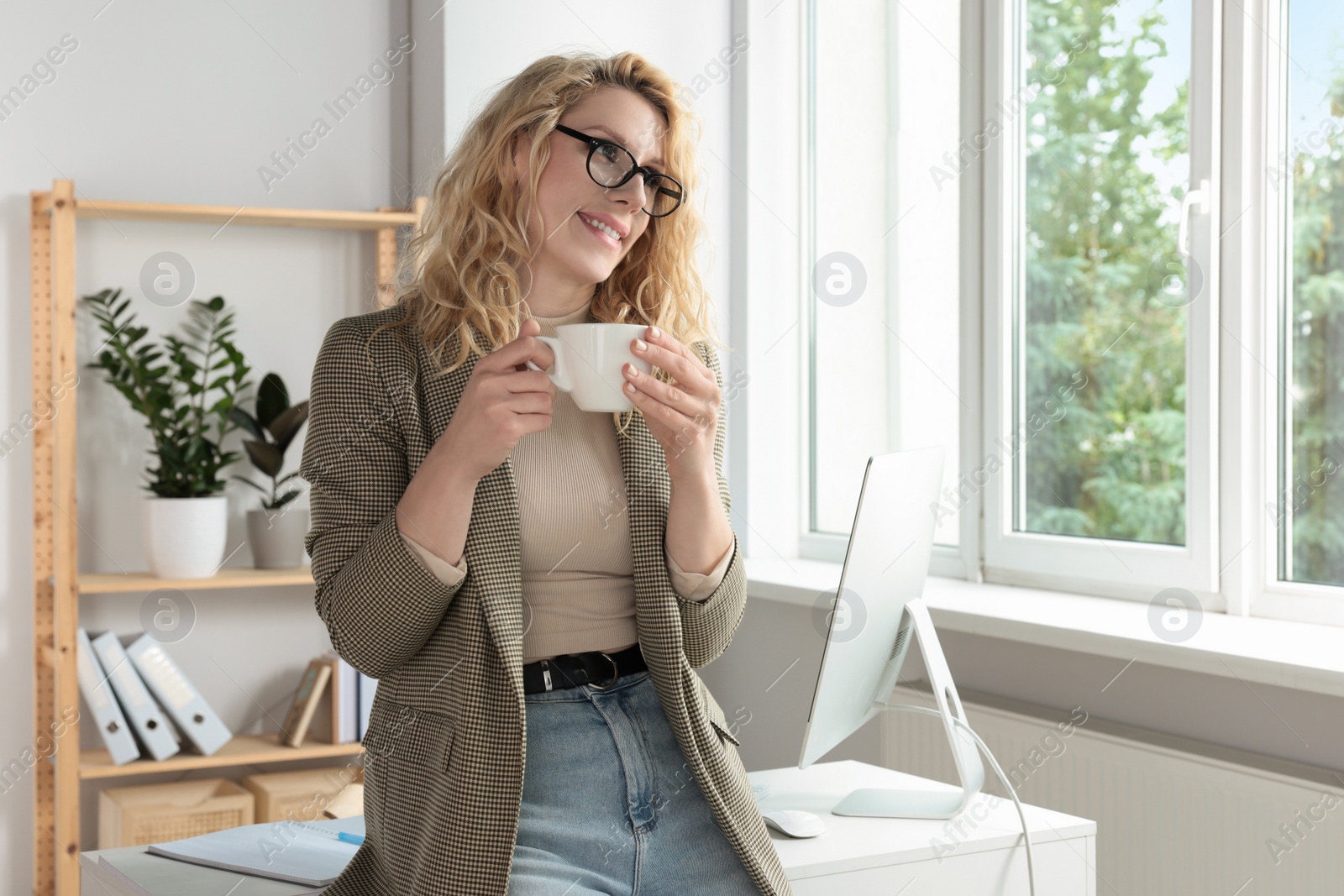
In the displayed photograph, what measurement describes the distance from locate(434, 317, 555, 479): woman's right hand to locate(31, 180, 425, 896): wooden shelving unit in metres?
1.76

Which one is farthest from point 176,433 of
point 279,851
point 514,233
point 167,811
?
point 514,233

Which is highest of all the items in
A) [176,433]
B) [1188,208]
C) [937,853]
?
[1188,208]

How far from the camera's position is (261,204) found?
2887mm

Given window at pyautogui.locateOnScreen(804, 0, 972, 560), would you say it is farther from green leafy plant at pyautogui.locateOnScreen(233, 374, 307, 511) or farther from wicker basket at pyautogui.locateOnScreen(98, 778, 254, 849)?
wicker basket at pyautogui.locateOnScreen(98, 778, 254, 849)

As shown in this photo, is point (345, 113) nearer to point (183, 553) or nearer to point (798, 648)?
point (183, 553)

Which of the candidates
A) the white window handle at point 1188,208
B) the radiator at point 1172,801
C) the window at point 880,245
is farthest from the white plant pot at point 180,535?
the white window handle at point 1188,208

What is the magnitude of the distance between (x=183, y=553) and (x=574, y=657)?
5.68 ft

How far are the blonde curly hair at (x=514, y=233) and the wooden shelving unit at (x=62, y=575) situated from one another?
4.96 feet

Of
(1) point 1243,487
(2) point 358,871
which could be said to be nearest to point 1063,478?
(1) point 1243,487

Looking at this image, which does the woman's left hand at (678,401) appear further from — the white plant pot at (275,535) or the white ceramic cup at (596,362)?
the white plant pot at (275,535)

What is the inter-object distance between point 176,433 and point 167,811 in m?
0.81

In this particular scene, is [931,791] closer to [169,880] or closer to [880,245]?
[169,880]

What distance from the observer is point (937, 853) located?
132 cm

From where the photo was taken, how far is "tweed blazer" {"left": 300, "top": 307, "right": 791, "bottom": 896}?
1.02 m
